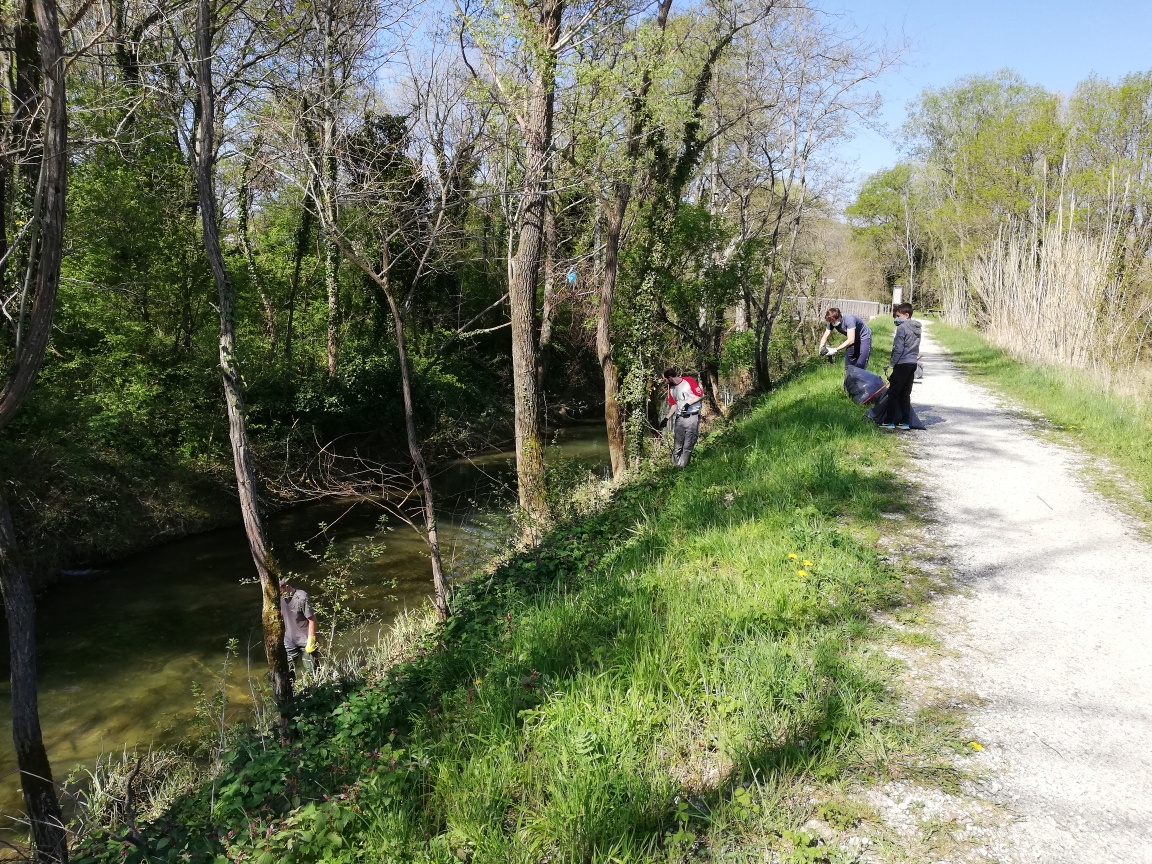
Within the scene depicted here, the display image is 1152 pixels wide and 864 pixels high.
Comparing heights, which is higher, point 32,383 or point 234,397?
point 32,383

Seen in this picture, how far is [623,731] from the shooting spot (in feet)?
9.89

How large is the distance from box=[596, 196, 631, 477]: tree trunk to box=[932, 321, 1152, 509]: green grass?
7.76m

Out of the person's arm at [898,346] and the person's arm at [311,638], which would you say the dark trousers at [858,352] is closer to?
the person's arm at [898,346]

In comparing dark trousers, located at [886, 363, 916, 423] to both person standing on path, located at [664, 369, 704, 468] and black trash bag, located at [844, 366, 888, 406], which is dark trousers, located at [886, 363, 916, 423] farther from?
person standing on path, located at [664, 369, 704, 468]

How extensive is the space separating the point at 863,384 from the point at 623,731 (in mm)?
8722

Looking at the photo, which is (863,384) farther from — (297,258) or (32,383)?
(297,258)

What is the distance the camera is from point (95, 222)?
43.0ft

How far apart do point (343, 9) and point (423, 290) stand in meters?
9.78

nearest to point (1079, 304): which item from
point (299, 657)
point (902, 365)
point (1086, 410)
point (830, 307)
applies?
point (830, 307)

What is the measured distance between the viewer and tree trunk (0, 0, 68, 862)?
4605 mm

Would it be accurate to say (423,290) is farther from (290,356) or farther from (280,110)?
(280,110)

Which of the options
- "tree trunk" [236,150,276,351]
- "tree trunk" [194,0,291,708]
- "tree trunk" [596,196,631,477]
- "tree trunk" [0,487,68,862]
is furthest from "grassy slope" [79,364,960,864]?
"tree trunk" [236,150,276,351]

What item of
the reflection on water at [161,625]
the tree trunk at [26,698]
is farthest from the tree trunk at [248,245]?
the tree trunk at [26,698]

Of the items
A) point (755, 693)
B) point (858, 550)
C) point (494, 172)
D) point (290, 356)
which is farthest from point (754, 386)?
point (755, 693)
